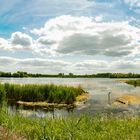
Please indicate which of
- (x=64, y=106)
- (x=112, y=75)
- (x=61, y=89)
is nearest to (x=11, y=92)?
(x=61, y=89)

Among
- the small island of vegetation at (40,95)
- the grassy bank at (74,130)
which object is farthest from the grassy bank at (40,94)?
the grassy bank at (74,130)

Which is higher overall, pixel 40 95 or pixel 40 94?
pixel 40 94

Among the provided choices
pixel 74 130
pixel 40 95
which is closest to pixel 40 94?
pixel 40 95

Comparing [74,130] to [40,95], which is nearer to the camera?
[74,130]

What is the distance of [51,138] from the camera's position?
9.72 m

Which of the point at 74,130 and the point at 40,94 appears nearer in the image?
the point at 74,130

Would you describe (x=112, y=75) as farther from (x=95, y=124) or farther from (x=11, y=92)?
(x=95, y=124)

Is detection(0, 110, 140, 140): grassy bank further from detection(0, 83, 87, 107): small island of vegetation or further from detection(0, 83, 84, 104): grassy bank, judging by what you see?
detection(0, 83, 84, 104): grassy bank

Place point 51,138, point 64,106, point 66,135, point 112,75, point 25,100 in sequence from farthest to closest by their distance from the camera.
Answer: point 112,75 → point 25,100 → point 64,106 → point 66,135 → point 51,138

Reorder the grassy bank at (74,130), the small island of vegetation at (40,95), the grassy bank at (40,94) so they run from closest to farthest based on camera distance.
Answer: the grassy bank at (74,130), the small island of vegetation at (40,95), the grassy bank at (40,94)

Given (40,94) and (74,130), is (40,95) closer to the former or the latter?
(40,94)

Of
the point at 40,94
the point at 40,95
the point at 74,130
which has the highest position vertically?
the point at 74,130

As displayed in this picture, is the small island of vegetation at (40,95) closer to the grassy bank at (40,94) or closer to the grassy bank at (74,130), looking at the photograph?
the grassy bank at (40,94)

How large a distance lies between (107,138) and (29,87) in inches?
1095
